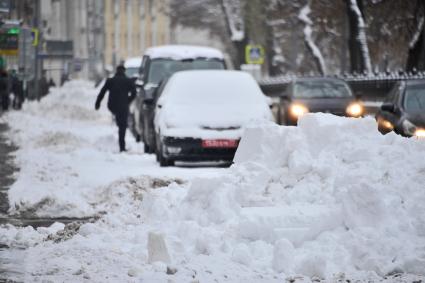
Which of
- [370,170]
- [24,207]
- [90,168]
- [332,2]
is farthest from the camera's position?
[332,2]

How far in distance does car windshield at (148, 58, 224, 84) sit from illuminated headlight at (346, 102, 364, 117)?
11.9 feet

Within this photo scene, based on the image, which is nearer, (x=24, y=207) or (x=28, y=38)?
(x=24, y=207)

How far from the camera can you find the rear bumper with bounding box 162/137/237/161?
1702 cm

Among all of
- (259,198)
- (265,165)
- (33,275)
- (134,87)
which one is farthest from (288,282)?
(134,87)

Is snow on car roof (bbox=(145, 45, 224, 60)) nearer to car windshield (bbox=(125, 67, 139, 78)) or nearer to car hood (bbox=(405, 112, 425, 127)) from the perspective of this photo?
car hood (bbox=(405, 112, 425, 127))

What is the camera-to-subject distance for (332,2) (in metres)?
46.4

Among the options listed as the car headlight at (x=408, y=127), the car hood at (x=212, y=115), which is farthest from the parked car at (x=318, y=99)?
the car hood at (x=212, y=115)

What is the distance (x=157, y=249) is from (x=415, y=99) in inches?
428

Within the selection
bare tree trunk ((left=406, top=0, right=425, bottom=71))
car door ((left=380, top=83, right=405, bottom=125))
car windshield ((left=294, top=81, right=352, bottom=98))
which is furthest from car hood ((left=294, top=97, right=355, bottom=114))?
bare tree trunk ((left=406, top=0, right=425, bottom=71))

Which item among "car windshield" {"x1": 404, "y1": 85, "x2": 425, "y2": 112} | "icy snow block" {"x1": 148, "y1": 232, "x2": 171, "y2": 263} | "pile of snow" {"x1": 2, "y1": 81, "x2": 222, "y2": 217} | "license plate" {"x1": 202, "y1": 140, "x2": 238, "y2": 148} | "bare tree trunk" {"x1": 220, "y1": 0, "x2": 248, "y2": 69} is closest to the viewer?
"icy snow block" {"x1": 148, "y1": 232, "x2": 171, "y2": 263}

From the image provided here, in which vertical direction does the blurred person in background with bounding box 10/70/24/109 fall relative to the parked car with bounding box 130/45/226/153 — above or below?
below

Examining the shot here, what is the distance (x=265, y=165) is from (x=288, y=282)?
3399 millimetres

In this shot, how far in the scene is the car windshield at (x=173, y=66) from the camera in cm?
2281

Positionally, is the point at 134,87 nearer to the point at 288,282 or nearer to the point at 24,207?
the point at 24,207
